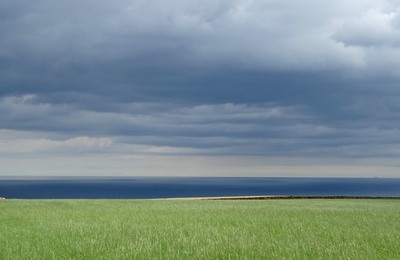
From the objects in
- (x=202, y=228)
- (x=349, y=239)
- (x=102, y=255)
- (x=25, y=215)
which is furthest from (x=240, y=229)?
(x=25, y=215)

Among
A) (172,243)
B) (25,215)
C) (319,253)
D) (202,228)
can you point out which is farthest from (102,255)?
(25,215)

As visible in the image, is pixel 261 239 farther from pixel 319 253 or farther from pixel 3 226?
pixel 3 226

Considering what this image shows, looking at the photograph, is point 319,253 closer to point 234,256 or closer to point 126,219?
point 234,256

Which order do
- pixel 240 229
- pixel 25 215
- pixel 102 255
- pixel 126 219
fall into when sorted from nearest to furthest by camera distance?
pixel 102 255, pixel 240 229, pixel 126 219, pixel 25 215

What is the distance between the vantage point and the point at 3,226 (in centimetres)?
2198

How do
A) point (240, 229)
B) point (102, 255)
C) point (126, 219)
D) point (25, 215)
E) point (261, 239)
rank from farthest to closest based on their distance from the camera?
1. point (25, 215)
2. point (126, 219)
3. point (240, 229)
4. point (261, 239)
5. point (102, 255)

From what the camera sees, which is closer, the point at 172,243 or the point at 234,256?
the point at 234,256

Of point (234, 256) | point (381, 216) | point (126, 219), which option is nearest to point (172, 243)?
point (234, 256)

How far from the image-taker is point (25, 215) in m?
27.3

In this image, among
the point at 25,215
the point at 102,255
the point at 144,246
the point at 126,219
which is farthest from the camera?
the point at 25,215

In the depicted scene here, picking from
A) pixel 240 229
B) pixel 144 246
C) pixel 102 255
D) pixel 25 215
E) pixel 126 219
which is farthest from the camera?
pixel 25 215

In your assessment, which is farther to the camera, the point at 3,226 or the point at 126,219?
the point at 126,219

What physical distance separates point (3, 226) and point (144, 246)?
9.56 m

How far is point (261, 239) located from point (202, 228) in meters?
3.99
